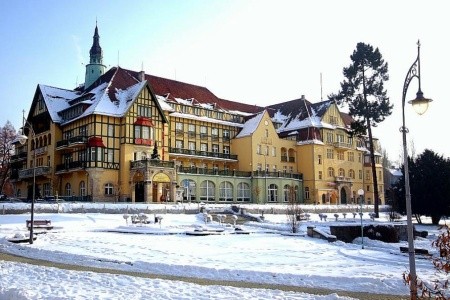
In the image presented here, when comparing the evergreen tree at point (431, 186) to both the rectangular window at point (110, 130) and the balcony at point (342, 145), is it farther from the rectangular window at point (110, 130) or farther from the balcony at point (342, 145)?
the rectangular window at point (110, 130)

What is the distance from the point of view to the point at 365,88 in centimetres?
5116

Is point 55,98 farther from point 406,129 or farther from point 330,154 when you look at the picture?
point 406,129

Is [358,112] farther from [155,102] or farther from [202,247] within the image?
[202,247]

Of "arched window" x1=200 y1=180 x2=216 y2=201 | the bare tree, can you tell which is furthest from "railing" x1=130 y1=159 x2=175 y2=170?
the bare tree

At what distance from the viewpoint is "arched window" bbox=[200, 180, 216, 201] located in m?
58.6

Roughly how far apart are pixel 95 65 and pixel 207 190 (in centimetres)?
3332

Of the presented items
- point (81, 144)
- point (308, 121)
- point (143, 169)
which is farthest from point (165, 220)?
point (308, 121)

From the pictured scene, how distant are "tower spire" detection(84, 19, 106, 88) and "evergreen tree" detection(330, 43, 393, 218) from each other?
4249 centimetres

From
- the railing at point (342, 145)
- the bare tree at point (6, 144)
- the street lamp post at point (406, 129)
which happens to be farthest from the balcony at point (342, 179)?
A: the street lamp post at point (406, 129)

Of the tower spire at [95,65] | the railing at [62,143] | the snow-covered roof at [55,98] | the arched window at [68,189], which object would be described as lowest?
the arched window at [68,189]

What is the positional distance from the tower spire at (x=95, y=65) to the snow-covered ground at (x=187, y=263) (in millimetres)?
48224

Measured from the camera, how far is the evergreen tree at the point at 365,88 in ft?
164

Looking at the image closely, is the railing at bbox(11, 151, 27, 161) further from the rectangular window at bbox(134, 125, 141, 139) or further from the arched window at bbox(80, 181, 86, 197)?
the rectangular window at bbox(134, 125, 141, 139)

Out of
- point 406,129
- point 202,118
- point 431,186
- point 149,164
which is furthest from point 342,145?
point 406,129
